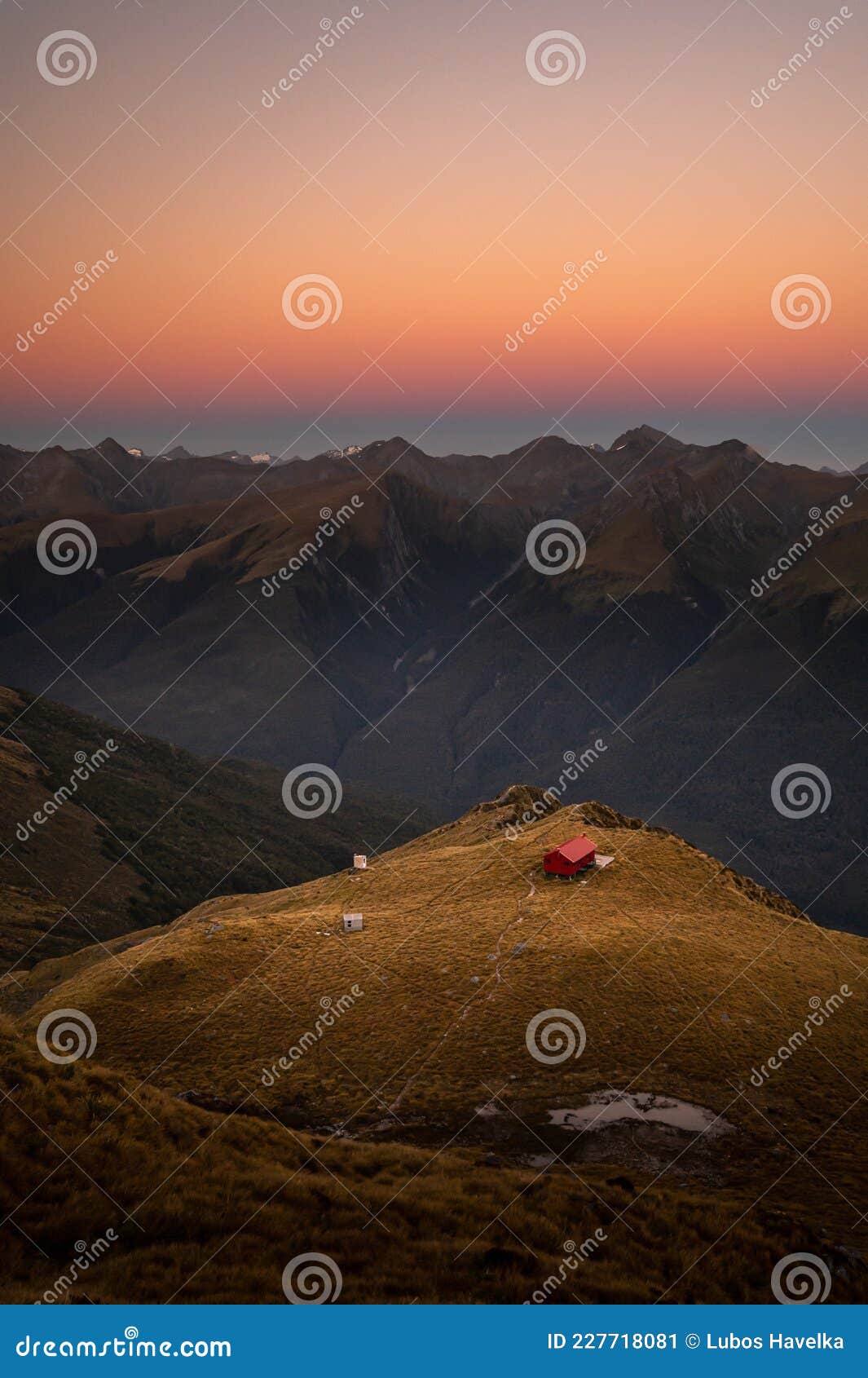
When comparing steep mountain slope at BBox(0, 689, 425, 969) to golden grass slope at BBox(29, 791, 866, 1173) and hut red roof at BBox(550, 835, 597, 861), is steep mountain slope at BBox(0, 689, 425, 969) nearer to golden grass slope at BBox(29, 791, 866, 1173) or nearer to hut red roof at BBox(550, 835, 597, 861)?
golden grass slope at BBox(29, 791, 866, 1173)

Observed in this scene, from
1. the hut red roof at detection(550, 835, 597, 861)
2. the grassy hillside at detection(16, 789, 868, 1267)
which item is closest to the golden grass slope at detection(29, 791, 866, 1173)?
the grassy hillside at detection(16, 789, 868, 1267)

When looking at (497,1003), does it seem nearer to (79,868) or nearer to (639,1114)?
(639,1114)

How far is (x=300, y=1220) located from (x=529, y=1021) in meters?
22.7

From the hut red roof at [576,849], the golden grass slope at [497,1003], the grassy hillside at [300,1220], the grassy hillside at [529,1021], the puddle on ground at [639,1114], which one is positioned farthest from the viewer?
the hut red roof at [576,849]

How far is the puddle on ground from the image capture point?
3625 cm

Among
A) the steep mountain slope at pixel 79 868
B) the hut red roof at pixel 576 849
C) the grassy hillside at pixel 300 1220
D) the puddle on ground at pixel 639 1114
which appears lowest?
the steep mountain slope at pixel 79 868

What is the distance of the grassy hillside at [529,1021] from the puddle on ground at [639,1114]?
0.27m

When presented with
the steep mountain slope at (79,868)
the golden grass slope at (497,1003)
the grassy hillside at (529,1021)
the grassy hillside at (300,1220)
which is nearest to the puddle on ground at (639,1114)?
the grassy hillside at (529,1021)

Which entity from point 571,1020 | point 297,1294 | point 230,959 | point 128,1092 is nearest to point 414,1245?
point 297,1294

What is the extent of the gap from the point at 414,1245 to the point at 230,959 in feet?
118

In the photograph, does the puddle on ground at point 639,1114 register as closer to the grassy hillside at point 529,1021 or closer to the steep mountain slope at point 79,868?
the grassy hillside at point 529,1021

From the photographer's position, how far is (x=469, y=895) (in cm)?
6888

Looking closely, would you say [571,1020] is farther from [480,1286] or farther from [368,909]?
[368,909]

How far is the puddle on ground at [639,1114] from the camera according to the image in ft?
119
